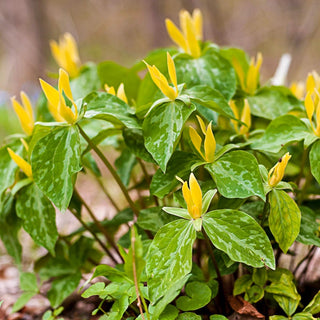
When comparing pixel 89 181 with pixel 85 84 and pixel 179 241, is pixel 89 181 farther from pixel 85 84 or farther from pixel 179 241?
pixel 179 241

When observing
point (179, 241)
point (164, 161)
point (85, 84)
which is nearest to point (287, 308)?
point (179, 241)

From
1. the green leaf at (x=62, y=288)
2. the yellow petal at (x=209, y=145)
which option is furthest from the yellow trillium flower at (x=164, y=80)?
the green leaf at (x=62, y=288)

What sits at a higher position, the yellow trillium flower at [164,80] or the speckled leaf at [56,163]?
the yellow trillium flower at [164,80]

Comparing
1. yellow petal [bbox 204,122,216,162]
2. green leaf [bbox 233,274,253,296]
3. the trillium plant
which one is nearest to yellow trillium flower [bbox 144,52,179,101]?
the trillium plant

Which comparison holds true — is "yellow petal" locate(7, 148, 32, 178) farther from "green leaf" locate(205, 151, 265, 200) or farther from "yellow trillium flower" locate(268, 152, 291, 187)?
"yellow trillium flower" locate(268, 152, 291, 187)

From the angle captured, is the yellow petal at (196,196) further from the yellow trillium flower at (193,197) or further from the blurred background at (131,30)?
the blurred background at (131,30)
